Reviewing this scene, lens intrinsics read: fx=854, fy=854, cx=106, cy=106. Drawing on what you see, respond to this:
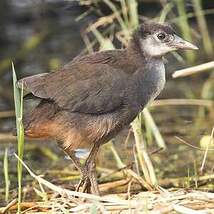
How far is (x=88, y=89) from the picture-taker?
4.73 m

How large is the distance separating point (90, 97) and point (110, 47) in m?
1.27

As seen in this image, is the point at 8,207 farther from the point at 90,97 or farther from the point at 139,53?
the point at 139,53

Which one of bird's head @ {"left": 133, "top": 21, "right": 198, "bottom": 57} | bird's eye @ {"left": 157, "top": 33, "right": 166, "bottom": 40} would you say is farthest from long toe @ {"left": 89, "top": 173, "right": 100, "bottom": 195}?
bird's eye @ {"left": 157, "top": 33, "right": 166, "bottom": 40}

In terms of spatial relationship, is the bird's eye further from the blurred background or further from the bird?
the blurred background

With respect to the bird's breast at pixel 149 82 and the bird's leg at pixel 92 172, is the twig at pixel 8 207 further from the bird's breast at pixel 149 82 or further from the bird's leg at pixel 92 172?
the bird's breast at pixel 149 82

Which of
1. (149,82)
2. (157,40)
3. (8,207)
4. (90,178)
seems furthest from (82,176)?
(157,40)

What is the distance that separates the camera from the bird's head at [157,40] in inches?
195

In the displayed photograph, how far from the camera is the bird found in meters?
4.72

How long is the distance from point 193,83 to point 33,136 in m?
3.26

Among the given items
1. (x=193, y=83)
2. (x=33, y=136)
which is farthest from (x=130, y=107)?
(x=193, y=83)

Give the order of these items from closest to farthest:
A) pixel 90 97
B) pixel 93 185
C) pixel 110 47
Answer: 1. pixel 90 97
2. pixel 93 185
3. pixel 110 47

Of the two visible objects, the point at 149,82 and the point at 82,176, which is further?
the point at 82,176

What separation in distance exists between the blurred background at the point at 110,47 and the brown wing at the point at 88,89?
2.22 feet

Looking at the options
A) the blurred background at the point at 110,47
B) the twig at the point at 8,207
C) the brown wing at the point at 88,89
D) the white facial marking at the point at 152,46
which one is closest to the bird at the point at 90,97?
the brown wing at the point at 88,89
